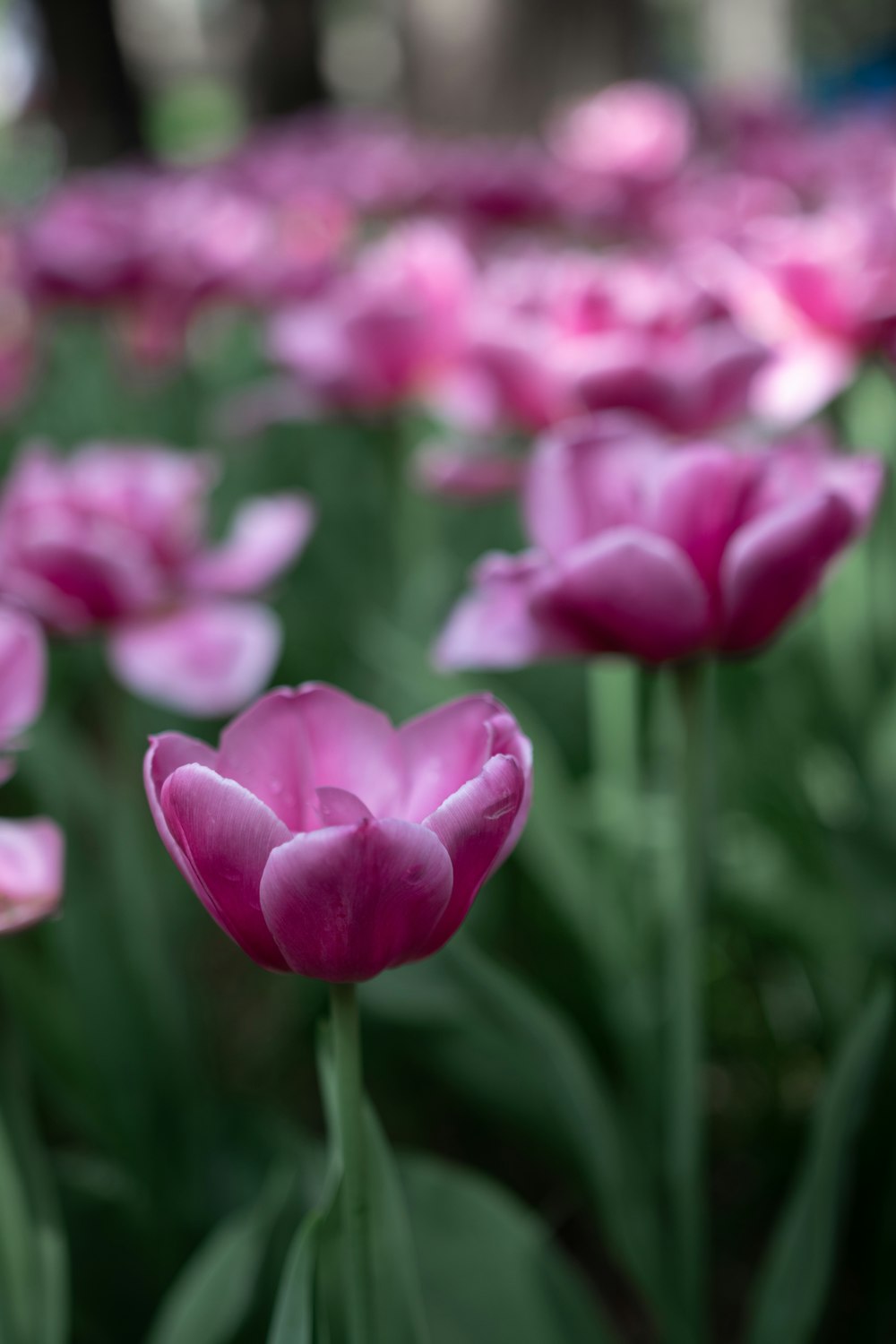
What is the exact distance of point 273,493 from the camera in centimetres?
162

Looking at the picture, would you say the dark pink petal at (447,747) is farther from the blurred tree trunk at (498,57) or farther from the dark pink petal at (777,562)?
the blurred tree trunk at (498,57)

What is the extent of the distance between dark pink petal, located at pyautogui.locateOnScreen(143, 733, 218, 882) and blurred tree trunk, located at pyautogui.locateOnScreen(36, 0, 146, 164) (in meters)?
4.54

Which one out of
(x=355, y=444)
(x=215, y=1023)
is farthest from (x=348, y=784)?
(x=355, y=444)

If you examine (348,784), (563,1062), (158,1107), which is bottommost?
(158,1107)

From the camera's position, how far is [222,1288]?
51cm

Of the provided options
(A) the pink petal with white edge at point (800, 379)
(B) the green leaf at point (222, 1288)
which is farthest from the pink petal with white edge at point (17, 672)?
(A) the pink petal with white edge at point (800, 379)

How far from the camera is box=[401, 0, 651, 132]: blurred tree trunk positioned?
374 centimetres

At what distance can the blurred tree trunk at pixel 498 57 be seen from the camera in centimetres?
374

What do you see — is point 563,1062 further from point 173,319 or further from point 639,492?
point 173,319

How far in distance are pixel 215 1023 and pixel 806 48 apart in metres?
14.0

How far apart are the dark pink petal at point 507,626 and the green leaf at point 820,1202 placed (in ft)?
0.59

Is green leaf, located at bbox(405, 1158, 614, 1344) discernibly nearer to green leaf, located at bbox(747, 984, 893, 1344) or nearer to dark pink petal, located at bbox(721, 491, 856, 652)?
green leaf, located at bbox(747, 984, 893, 1344)

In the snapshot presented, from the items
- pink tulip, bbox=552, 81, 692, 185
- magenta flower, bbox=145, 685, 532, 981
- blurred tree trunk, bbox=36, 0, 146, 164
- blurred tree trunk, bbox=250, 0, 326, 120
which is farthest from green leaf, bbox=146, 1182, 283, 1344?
blurred tree trunk, bbox=250, 0, 326, 120

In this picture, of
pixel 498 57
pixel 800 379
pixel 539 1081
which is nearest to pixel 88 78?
pixel 498 57
